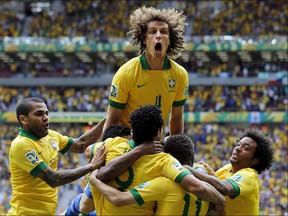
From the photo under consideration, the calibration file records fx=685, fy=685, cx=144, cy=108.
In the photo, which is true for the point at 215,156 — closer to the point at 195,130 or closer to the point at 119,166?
the point at 195,130

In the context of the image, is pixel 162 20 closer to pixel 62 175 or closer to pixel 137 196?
pixel 62 175

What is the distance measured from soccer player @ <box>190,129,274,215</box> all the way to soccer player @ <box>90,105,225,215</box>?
0.36 m

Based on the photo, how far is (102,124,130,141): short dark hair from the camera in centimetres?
641

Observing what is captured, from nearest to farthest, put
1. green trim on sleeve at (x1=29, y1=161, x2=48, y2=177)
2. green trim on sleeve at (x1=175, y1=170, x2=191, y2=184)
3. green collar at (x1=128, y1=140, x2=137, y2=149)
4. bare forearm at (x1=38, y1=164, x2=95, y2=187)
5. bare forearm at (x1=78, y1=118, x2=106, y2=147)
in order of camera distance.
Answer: green trim on sleeve at (x1=175, y1=170, x2=191, y2=184) < green collar at (x1=128, y1=140, x2=137, y2=149) < bare forearm at (x1=38, y1=164, x2=95, y2=187) < green trim on sleeve at (x1=29, y1=161, x2=48, y2=177) < bare forearm at (x1=78, y1=118, x2=106, y2=147)

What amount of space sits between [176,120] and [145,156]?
1.62 meters

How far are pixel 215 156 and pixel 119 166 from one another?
22.9 m

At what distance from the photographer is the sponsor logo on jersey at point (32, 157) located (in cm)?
664

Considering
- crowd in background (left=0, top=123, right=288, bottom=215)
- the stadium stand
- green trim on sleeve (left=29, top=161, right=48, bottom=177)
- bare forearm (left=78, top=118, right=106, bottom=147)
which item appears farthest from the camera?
the stadium stand

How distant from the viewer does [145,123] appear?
223 inches

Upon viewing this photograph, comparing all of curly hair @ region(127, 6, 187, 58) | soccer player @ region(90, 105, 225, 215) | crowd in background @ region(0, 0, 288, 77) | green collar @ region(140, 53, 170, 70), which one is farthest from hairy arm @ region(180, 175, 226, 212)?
crowd in background @ region(0, 0, 288, 77)

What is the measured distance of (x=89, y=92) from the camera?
38.1m

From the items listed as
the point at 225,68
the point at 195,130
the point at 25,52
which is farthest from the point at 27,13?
the point at 195,130

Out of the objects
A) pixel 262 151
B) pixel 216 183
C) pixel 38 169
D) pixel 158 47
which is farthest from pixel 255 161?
pixel 38 169

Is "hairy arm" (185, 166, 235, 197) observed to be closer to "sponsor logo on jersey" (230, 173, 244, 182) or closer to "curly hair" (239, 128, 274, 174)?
"sponsor logo on jersey" (230, 173, 244, 182)
